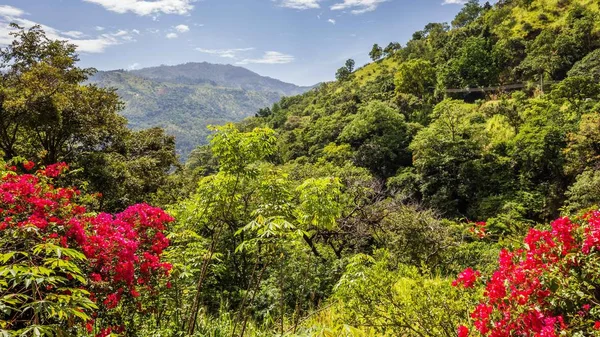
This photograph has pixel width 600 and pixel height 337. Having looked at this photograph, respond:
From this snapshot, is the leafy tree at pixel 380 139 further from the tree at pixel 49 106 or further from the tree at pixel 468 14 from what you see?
the tree at pixel 468 14

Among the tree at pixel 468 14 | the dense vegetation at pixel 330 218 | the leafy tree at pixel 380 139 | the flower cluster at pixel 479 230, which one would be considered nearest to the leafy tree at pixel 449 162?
the dense vegetation at pixel 330 218

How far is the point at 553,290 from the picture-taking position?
102 inches

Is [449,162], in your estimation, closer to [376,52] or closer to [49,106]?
[49,106]

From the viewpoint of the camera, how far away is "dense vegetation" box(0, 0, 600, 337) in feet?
9.08

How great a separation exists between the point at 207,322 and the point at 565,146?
25910 millimetres

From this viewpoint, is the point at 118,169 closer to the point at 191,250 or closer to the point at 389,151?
the point at 191,250

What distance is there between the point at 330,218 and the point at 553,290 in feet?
7.61

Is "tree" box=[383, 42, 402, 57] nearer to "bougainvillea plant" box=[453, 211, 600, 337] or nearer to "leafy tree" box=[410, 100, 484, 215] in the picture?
"leafy tree" box=[410, 100, 484, 215]

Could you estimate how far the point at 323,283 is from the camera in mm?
7941

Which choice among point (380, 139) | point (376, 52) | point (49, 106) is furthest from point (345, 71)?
point (49, 106)

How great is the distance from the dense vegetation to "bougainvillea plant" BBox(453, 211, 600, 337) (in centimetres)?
1

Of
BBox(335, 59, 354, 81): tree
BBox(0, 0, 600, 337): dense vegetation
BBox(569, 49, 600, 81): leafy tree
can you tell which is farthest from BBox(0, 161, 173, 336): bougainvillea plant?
BBox(335, 59, 354, 81): tree

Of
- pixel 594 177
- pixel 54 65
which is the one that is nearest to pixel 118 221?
pixel 54 65

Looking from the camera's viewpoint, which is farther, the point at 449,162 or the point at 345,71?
the point at 345,71
